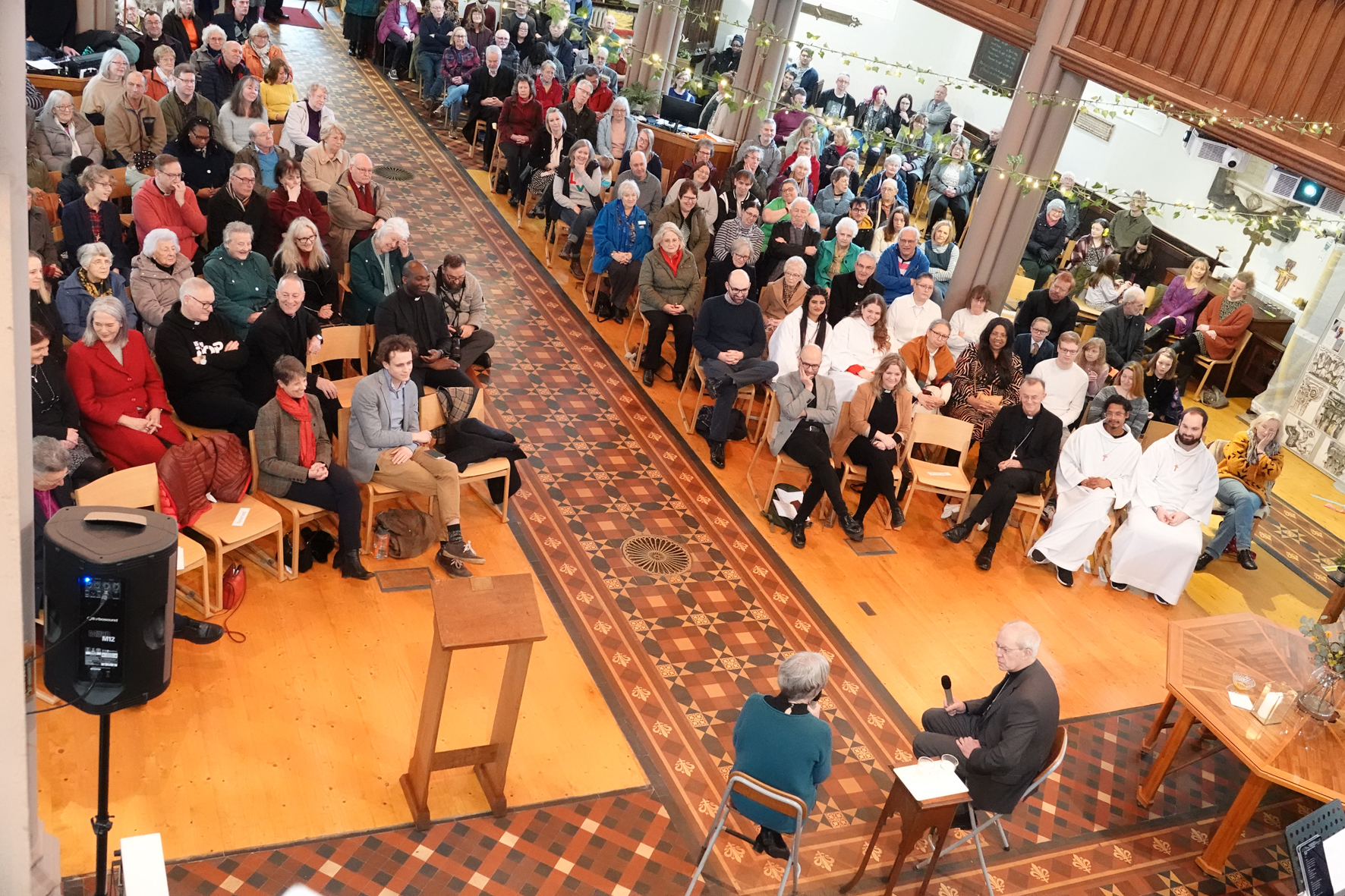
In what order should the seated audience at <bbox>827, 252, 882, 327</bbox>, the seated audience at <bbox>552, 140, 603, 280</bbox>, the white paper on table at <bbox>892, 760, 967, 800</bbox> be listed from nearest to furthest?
1. the white paper on table at <bbox>892, 760, 967, 800</bbox>
2. the seated audience at <bbox>827, 252, 882, 327</bbox>
3. the seated audience at <bbox>552, 140, 603, 280</bbox>

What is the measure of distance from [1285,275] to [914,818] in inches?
346

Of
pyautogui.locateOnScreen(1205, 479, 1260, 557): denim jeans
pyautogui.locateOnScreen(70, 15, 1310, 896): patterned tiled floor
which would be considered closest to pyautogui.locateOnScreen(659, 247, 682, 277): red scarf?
pyautogui.locateOnScreen(70, 15, 1310, 896): patterned tiled floor

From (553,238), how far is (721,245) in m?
2.14

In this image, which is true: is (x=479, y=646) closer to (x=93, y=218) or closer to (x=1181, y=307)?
(x=93, y=218)

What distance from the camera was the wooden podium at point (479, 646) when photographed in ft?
14.1

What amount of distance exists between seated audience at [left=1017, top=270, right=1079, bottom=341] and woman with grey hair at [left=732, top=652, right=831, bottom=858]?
18.3 feet

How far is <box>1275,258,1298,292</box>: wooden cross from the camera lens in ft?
35.8

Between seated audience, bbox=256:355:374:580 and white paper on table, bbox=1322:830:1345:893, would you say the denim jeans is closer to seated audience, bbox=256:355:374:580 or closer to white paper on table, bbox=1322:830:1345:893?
white paper on table, bbox=1322:830:1345:893

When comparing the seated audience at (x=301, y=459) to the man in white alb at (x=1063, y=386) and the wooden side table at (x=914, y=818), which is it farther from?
the man in white alb at (x=1063, y=386)

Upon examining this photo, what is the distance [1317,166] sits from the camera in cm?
687

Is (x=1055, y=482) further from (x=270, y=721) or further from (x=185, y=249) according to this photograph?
(x=185, y=249)

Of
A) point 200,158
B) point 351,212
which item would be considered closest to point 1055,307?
point 351,212

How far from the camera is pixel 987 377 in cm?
810

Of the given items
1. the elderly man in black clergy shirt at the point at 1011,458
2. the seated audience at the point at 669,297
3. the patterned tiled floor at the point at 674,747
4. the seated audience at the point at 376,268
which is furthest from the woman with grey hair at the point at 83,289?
the elderly man in black clergy shirt at the point at 1011,458
